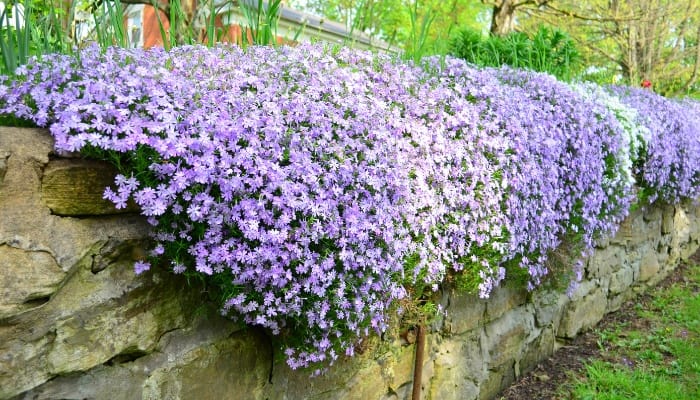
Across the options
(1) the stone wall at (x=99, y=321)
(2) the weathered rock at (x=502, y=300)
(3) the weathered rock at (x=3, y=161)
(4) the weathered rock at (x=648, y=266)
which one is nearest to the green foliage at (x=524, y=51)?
(4) the weathered rock at (x=648, y=266)

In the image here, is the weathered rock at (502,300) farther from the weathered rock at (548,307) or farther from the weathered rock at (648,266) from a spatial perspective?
the weathered rock at (648,266)

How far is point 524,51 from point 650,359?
118 inches

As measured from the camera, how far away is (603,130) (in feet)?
13.5

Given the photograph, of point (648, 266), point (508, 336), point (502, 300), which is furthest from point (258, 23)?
point (648, 266)

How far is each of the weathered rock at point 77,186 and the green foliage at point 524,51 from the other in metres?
4.23

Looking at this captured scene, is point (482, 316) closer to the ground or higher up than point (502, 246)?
closer to the ground

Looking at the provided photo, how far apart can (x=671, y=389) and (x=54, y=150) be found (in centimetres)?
377

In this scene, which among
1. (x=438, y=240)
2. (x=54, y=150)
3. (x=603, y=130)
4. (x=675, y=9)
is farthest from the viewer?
(x=675, y=9)

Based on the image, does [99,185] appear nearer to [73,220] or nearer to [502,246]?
[73,220]

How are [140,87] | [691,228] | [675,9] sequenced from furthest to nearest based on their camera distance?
1. [675,9]
2. [691,228]
3. [140,87]

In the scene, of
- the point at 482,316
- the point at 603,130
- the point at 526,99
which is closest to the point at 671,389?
the point at 482,316

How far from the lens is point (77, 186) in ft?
5.41

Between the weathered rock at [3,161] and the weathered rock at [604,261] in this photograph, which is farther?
the weathered rock at [604,261]

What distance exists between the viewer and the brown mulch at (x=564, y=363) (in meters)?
3.64
